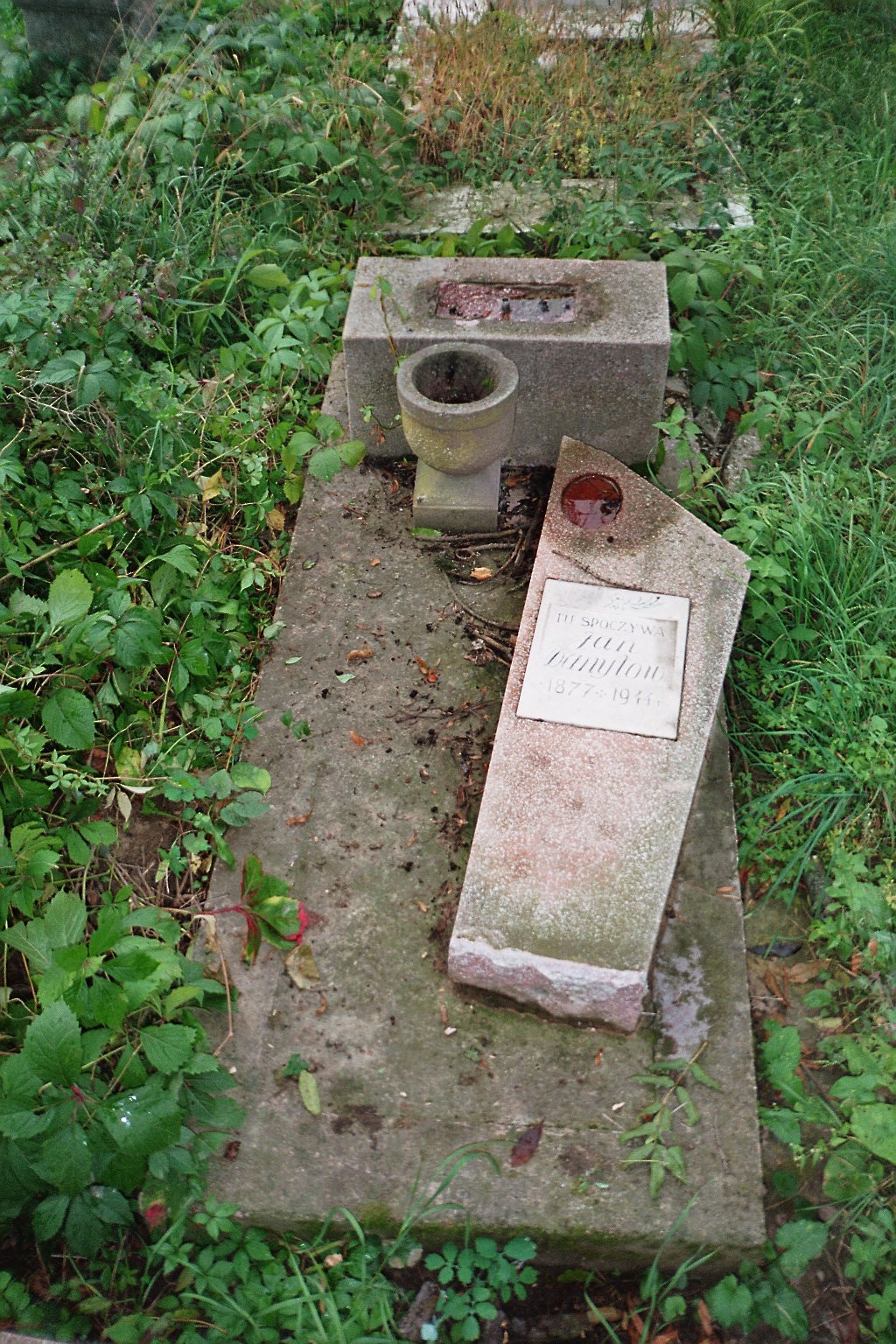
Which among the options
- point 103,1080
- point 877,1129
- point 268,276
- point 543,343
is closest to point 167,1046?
point 103,1080

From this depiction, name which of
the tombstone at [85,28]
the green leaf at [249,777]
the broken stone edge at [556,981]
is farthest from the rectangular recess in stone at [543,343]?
the tombstone at [85,28]

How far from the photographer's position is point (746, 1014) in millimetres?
2225

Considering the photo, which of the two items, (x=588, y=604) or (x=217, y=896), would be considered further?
(x=588, y=604)

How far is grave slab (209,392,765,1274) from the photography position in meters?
2.00

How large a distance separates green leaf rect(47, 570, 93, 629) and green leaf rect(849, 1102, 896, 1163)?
7.09 feet

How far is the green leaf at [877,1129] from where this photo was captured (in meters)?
2.04

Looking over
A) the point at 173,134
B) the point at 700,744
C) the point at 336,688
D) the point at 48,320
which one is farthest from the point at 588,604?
the point at 173,134

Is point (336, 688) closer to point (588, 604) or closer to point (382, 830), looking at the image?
point (382, 830)

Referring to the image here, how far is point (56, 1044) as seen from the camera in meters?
1.81

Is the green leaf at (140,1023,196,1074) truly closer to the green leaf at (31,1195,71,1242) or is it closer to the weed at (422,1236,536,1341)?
the green leaf at (31,1195,71,1242)

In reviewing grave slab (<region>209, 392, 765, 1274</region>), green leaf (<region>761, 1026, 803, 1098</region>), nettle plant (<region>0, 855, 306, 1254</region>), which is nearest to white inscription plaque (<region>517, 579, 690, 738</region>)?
grave slab (<region>209, 392, 765, 1274</region>)

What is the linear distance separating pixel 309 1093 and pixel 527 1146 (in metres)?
0.48

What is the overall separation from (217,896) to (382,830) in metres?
0.44

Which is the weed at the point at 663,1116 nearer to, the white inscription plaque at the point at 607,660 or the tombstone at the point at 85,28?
the white inscription plaque at the point at 607,660
